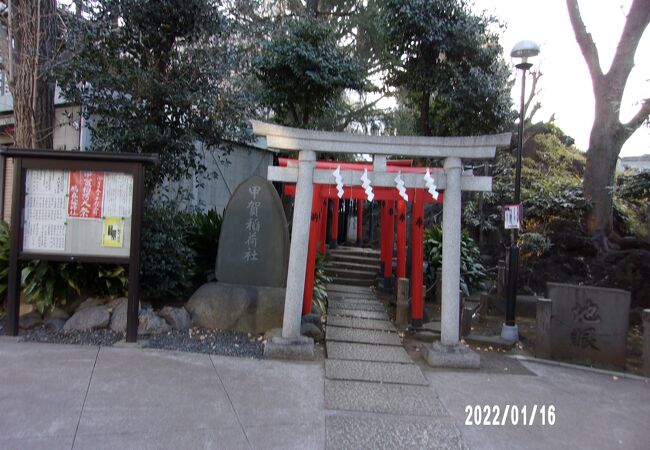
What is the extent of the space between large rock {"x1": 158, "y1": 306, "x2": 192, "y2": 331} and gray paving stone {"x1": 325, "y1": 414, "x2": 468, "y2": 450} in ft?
10.3

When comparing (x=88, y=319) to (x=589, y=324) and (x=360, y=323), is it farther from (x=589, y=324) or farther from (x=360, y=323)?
(x=589, y=324)

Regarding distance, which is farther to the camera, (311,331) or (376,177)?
(311,331)

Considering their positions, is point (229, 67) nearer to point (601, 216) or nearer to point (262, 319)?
point (262, 319)

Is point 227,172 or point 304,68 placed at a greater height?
A: point 304,68

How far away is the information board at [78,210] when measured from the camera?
6.21 m

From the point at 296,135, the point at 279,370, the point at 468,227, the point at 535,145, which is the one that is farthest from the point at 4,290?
the point at 535,145

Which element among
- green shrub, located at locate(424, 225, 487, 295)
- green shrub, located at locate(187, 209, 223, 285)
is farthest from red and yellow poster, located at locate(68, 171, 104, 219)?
green shrub, located at locate(424, 225, 487, 295)

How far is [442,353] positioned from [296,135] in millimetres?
3425

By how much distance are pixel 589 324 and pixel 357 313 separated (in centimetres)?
359

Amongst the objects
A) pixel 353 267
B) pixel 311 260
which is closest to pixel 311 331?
pixel 311 260

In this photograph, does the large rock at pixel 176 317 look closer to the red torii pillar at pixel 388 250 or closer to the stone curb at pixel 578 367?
the stone curb at pixel 578 367

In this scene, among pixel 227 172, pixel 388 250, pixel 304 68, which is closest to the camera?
pixel 304 68

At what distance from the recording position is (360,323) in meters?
7.95
